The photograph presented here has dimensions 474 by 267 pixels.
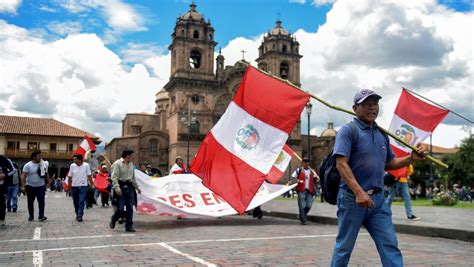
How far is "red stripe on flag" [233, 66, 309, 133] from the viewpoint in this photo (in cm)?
763

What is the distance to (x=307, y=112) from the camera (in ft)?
106

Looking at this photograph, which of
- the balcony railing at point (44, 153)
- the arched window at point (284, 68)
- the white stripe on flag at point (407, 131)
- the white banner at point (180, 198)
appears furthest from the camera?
the arched window at point (284, 68)

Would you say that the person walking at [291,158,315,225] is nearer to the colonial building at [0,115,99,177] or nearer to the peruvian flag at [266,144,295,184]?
the peruvian flag at [266,144,295,184]

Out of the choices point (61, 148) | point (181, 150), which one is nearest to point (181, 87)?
point (181, 150)

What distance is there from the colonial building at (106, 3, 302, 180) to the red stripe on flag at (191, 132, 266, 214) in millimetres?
46907

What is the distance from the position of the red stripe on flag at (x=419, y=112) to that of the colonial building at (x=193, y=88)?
151 ft

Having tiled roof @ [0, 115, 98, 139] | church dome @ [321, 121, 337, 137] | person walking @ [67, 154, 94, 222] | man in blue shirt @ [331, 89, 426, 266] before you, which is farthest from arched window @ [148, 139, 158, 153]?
man in blue shirt @ [331, 89, 426, 266]

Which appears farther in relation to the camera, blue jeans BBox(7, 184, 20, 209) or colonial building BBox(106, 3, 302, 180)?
colonial building BBox(106, 3, 302, 180)

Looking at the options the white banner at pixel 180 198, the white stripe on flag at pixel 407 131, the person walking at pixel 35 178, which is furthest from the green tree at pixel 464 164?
the person walking at pixel 35 178

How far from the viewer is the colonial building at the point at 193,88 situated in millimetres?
59125

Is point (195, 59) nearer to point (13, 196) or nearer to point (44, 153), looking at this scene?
point (44, 153)

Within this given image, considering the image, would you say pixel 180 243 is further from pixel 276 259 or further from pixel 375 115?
pixel 375 115

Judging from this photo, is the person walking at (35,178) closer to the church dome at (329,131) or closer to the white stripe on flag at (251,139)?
the white stripe on flag at (251,139)

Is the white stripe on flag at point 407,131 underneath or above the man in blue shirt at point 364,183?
above
